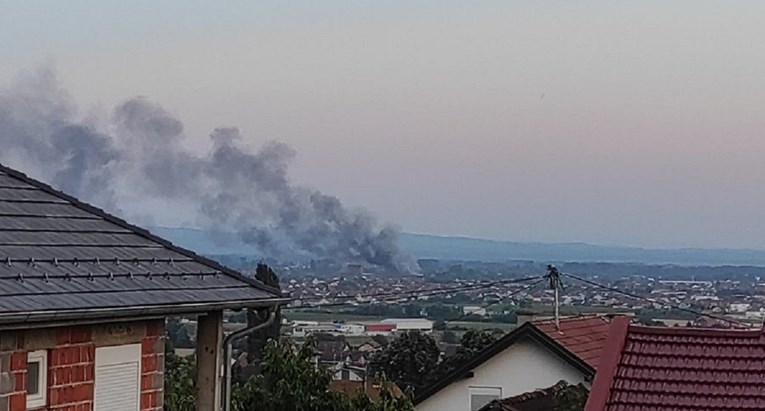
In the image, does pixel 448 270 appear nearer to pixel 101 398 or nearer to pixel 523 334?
pixel 523 334

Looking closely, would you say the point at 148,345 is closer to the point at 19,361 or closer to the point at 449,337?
the point at 19,361

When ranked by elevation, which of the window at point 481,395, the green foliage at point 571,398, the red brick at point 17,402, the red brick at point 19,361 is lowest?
the window at point 481,395

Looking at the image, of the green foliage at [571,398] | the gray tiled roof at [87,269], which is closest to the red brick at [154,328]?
the gray tiled roof at [87,269]

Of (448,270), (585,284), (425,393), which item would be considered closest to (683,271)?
(448,270)

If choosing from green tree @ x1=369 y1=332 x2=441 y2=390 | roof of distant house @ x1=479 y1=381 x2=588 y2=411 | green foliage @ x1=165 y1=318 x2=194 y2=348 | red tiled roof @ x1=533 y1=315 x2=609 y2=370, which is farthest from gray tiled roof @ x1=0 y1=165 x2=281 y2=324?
green tree @ x1=369 y1=332 x2=441 y2=390

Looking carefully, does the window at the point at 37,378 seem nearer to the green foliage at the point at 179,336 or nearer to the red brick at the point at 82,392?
the red brick at the point at 82,392
